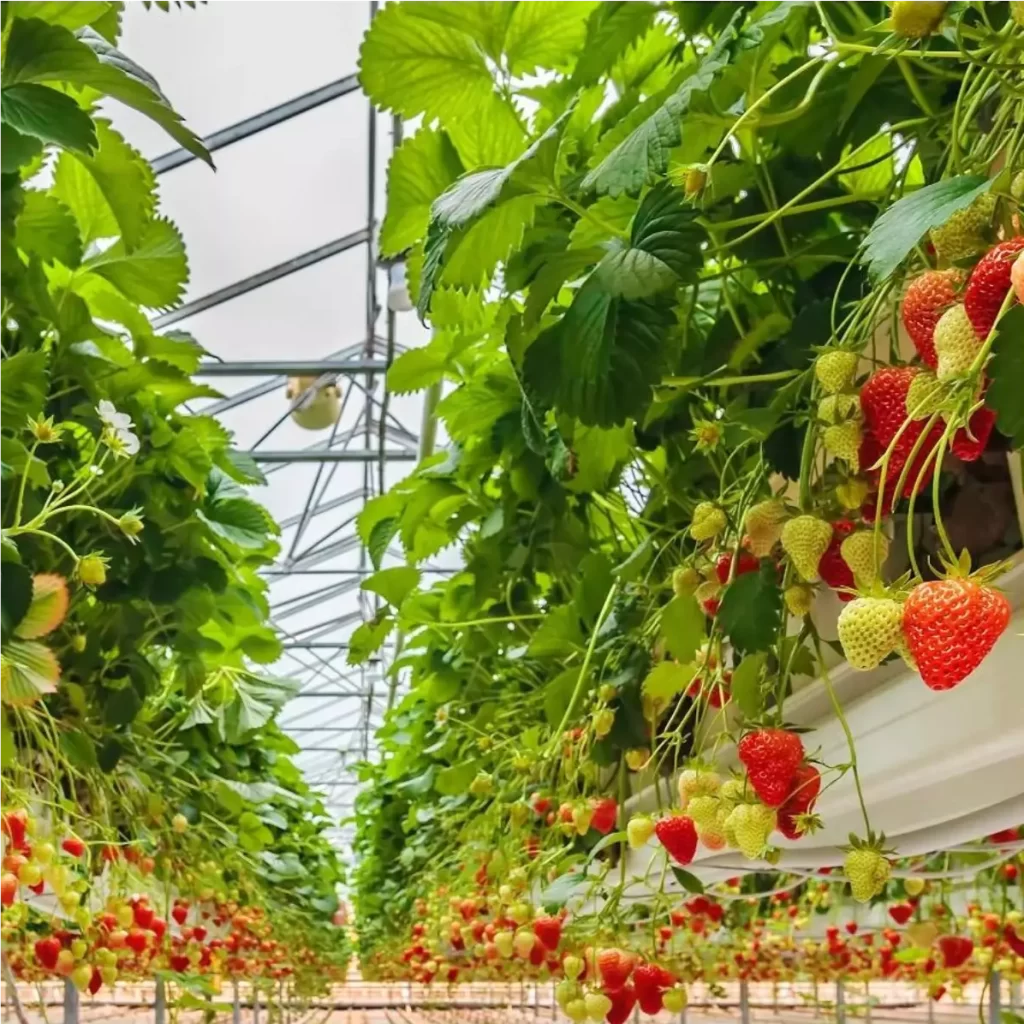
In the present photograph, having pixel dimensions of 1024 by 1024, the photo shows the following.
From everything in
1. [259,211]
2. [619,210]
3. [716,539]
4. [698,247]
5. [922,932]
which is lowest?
[922,932]

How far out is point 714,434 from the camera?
3.20 feet

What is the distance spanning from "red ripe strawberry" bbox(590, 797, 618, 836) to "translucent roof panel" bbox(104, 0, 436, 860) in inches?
24.5

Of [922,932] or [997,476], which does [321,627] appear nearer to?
[922,932]

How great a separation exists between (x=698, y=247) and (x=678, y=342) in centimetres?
34

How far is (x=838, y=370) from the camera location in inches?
24.4

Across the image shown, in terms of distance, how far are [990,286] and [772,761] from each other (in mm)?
357

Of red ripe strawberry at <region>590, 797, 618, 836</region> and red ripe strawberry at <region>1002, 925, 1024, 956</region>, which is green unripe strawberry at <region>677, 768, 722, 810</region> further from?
red ripe strawberry at <region>1002, 925, 1024, 956</region>

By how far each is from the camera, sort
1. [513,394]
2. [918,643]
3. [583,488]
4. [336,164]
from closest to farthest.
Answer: [918,643]
[583,488]
[513,394]
[336,164]

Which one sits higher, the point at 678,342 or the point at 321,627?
the point at 321,627

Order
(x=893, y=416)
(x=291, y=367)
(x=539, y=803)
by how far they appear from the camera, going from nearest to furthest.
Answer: (x=893, y=416) < (x=539, y=803) < (x=291, y=367)

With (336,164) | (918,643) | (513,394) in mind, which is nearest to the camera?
(918,643)

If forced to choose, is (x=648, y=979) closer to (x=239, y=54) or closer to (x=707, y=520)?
(x=707, y=520)

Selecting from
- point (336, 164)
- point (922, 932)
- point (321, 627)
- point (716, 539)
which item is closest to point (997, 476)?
point (716, 539)

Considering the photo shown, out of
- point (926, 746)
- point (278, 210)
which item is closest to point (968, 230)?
point (926, 746)
